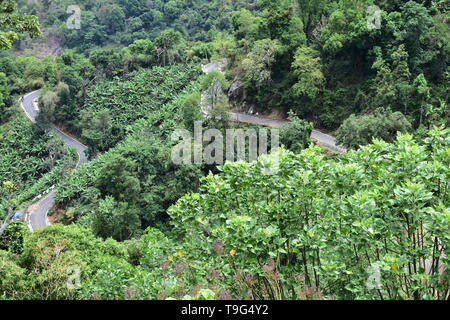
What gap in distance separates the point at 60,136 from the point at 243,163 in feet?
94.3

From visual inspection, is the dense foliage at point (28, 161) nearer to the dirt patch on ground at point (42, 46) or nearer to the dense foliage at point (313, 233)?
the dense foliage at point (313, 233)

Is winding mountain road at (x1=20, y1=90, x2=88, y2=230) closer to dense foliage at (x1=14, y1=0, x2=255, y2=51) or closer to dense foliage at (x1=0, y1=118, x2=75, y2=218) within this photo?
dense foliage at (x1=0, y1=118, x2=75, y2=218)

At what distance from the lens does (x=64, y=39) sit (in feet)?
183

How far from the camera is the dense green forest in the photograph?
471 cm

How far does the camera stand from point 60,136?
104ft

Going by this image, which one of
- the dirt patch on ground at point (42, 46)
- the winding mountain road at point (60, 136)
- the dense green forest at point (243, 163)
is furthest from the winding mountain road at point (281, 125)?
the dirt patch on ground at point (42, 46)

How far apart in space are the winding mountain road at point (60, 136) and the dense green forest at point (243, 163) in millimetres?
355

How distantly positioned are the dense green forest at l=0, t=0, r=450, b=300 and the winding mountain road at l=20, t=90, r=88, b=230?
35 centimetres

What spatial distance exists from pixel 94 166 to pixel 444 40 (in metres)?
17.7

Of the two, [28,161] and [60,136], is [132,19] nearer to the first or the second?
[60,136]

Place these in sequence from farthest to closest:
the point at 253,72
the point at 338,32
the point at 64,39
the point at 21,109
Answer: the point at 64,39, the point at 21,109, the point at 253,72, the point at 338,32

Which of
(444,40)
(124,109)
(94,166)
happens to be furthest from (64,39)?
(444,40)

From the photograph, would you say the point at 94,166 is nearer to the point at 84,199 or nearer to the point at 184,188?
the point at 84,199

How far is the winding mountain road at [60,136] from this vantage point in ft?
72.7
